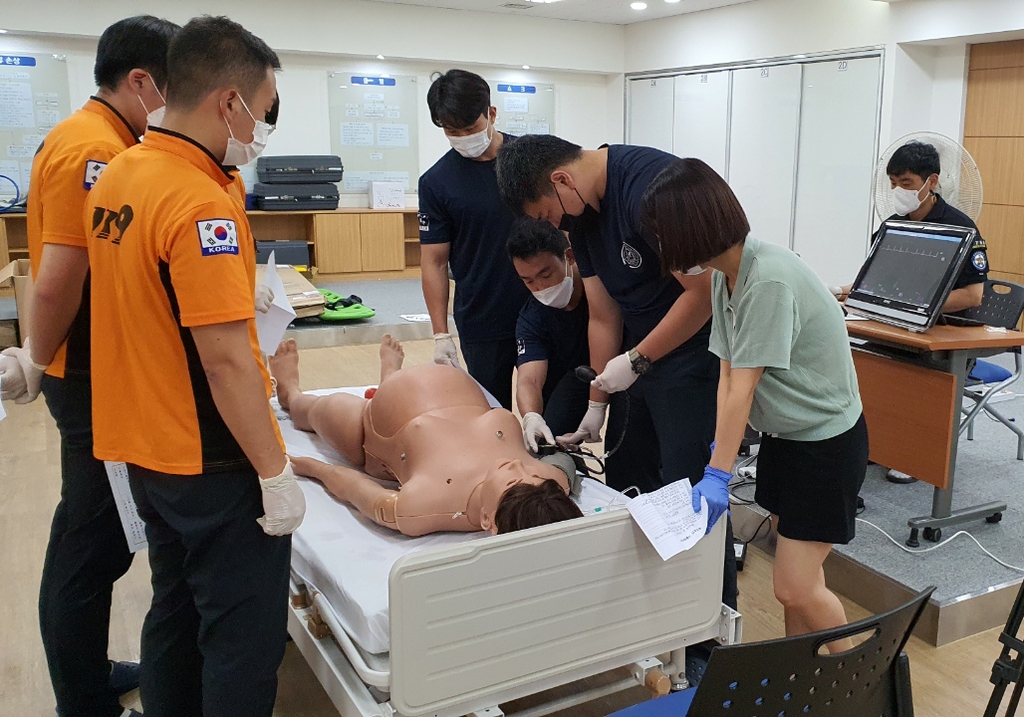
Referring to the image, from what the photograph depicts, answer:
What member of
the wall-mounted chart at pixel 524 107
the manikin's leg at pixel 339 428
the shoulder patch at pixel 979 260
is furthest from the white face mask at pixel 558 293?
the wall-mounted chart at pixel 524 107

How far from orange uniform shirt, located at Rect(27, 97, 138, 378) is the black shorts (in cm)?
143

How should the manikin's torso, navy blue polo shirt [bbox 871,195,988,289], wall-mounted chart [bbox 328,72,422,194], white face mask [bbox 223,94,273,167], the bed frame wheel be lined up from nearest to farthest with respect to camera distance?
1. white face mask [bbox 223,94,273,167]
2. the bed frame wheel
3. the manikin's torso
4. navy blue polo shirt [bbox 871,195,988,289]
5. wall-mounted chart [bbox 328,72,422,194]

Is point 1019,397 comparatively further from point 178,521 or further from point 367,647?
point 178,521

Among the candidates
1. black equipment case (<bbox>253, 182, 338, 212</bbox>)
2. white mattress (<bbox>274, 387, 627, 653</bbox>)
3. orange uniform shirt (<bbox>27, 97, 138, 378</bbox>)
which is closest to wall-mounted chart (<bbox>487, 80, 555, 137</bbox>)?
black equipment case (<bbox>253, 182, 338, 212</bbox>)

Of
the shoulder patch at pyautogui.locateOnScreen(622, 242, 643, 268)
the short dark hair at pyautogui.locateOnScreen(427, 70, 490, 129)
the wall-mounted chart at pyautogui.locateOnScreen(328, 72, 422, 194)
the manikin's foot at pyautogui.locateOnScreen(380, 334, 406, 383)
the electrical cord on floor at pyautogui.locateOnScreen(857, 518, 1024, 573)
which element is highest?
→ the wall-mounted chart at pyautogui.locateOnScreen(328, 72, 422, 194)

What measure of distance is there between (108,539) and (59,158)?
783 mm

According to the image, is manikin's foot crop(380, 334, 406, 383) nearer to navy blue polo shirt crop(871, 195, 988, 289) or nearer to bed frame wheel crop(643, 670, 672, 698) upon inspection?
bed frame wheel crop(643, 670, 672, 698)

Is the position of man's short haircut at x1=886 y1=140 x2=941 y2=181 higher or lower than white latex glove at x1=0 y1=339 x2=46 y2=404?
A: higher

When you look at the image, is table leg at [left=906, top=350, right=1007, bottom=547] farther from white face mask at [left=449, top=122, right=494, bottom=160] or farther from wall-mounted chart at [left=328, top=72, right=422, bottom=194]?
wall-mounted chart at [left=328, top=72, right=422, bottom=194]

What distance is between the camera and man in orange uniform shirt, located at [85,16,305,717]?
131cm

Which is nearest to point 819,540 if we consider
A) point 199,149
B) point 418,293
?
point 199,149

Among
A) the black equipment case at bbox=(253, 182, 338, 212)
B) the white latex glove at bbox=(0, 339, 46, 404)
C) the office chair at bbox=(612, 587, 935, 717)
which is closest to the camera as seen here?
the office chair at bbox=(612, 587, 935, 717)

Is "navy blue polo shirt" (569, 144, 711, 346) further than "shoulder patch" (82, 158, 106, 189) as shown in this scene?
Yes

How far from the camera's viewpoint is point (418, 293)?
7.41 m
